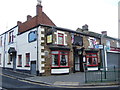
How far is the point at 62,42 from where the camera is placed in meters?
18.2

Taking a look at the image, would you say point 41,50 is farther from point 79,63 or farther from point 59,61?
point 79,63

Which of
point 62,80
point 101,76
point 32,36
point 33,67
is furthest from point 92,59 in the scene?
point 101,76

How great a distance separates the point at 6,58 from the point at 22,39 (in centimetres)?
667

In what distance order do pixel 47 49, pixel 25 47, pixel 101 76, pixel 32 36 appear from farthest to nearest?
pixel 25 47 < pixel 32 36 < pixel 47 49 < pixel 101 76

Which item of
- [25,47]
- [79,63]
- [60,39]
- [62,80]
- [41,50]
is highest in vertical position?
[60,39]

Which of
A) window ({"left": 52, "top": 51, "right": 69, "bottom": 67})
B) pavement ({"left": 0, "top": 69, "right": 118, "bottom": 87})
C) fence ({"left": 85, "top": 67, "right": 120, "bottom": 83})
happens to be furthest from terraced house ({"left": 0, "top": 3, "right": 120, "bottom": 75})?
fence ({"left": 85, "top": 67, "right": 120, "bottom": 83})

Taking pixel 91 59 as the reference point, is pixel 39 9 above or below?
above

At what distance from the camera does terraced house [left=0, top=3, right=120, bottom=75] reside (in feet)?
54.1

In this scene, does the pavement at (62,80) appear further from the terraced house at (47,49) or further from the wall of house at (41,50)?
the terraced house at (47,49)

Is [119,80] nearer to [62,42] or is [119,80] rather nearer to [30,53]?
[62,42]

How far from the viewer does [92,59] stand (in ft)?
71.6

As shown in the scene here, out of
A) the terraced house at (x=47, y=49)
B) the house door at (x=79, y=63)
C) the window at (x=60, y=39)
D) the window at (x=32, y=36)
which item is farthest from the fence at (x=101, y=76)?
the house door at (x=79, y=63)

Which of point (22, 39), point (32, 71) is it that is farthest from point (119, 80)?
point (22, 39)

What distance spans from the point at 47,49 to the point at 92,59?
8.92 metres
